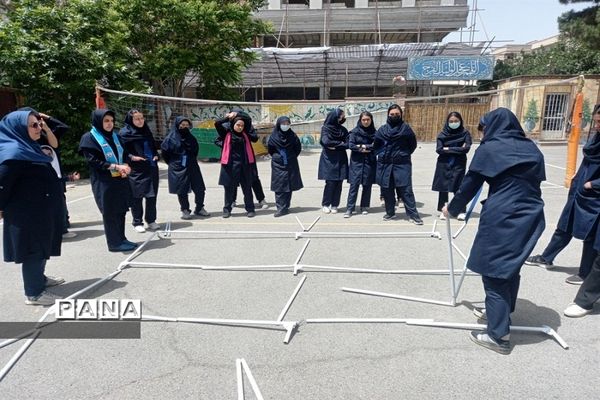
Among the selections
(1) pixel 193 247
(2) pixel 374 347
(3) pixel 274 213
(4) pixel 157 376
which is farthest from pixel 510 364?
(3) pixel 274 213

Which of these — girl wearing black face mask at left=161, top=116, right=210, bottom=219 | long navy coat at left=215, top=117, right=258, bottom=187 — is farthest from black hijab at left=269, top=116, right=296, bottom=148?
girl wearing black face mask at left=161, top=116, right=210, bottom=219

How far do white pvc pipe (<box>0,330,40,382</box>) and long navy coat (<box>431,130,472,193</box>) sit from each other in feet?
19.7

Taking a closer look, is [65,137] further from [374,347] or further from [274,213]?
[374,347]

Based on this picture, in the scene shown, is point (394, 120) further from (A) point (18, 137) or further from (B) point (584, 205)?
(A) point (18, 137)

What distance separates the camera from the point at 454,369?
2.92 metres

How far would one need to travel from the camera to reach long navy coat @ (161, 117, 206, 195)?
687 cm

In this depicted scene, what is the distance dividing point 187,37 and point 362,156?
1100cm

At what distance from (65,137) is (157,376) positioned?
1068cm

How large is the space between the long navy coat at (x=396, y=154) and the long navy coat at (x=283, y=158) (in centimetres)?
153

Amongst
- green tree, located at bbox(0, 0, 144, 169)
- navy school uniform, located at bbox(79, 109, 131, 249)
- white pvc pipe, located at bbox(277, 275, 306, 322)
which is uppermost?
green tree, located at bbox(0, 0, 144, 169)

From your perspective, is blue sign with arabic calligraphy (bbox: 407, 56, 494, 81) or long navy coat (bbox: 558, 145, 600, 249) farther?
blue sign with arabic calligraphy (bbox: 407, 56, 494, 81)

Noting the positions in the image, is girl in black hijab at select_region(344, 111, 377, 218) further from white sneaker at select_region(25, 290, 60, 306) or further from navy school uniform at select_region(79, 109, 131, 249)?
white sneaker at select_region(25, 290, 60, 306)

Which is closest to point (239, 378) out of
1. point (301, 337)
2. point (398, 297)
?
point (301, 337)

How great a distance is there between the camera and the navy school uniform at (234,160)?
278 inches
